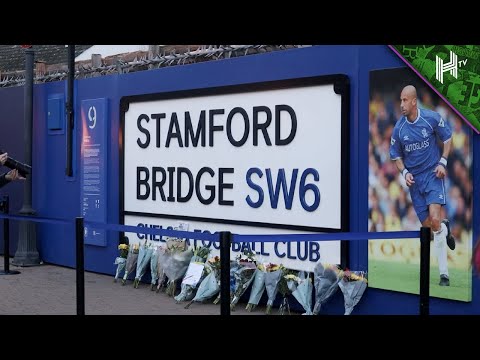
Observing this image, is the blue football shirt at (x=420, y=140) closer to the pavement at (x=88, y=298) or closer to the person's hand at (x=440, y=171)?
the person's hand at (x=440, y=171)

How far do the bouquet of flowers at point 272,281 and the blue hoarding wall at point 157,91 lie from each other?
589mm

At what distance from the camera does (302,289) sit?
7582 millimetres

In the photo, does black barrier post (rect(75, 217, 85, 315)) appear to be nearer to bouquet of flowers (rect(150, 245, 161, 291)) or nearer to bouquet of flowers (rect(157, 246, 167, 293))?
bouquet of flowers (rect(157, 246, 167, 293))

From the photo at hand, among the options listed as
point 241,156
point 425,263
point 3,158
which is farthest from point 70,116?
point 425,263

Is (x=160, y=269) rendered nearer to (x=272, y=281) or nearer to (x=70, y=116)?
(x=272, y=281)

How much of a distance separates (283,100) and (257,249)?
1.71m

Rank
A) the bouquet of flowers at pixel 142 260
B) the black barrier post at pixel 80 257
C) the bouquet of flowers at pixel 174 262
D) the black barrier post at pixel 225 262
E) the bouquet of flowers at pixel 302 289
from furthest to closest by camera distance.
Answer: the bouquet of flowers at pixel 142 260
the bouquet of flowers at pixel 174 262
the bouquet of flowers at pixel 302 289
the black barrier post at pixel 80 257
the black barrier post at pixel 225 262

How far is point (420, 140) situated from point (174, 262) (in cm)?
347

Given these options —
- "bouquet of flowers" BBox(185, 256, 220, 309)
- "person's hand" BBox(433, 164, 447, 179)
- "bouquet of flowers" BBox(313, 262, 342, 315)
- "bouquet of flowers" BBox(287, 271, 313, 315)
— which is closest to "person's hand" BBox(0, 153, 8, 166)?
"bouquet of flowers" BBox(185, 256, 220, 309)

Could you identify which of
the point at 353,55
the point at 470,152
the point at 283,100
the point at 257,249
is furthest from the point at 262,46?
the point at 470,152

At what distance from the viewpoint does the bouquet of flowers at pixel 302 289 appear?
7.53 meters

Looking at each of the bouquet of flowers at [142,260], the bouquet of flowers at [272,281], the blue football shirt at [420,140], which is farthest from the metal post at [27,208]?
the blue football shirt at [420,140]

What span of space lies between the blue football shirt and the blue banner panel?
16.3 feet

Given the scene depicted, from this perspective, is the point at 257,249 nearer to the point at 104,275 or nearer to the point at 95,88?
the point at 104,275
